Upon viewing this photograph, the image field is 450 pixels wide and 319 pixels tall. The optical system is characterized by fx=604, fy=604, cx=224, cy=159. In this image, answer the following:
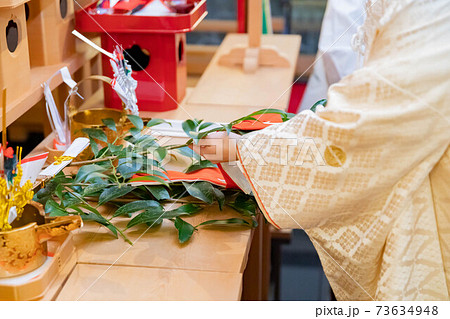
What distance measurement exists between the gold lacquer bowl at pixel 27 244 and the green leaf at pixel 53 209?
10 centimetres

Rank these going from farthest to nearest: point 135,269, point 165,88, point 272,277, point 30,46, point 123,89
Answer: point 272,277, point 165,88, point 30,46, point 123,89, point 135,269

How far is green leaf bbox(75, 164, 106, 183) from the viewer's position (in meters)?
1.12

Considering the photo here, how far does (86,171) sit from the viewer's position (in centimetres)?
114

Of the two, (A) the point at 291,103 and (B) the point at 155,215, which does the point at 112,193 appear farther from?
(A) the point at 291,103

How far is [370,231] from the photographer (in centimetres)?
99

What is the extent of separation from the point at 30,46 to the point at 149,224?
715 millimetres

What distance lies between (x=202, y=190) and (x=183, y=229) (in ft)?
0.36

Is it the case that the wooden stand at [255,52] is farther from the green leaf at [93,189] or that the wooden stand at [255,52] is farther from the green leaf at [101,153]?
the green leaf at [93,189]

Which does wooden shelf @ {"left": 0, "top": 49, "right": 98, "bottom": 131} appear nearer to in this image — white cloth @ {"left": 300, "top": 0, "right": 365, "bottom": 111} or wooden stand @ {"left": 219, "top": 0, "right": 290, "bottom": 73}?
wooden stand @ {"left": 219, "top": 0, "right": 290, "bottom": 73}

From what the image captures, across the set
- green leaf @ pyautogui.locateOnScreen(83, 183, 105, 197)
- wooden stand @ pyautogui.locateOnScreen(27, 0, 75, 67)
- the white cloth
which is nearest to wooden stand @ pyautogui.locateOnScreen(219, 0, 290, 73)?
the white cloth

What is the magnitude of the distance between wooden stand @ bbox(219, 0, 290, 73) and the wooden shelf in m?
0.52

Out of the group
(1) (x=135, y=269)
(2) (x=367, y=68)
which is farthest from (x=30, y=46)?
(2) (x=367, y=68)

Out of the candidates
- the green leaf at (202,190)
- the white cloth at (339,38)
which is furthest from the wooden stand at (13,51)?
the white cloth at (339,38)
